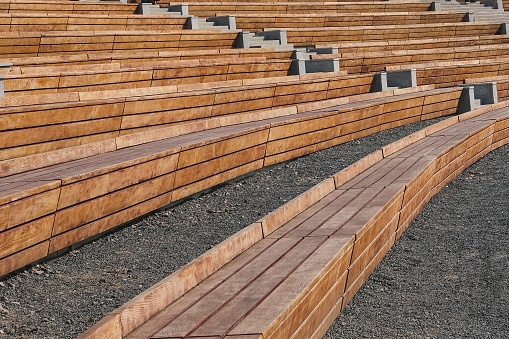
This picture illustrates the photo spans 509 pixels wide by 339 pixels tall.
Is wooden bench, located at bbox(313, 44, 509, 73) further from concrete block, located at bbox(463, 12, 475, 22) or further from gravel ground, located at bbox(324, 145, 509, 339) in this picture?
gravel ground, located at bbox(324, 145, 509, 339)

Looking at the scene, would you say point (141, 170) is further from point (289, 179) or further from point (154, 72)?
Answer: point (154, 72)

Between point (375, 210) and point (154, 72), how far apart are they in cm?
446

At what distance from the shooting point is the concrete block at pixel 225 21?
14.7 meters

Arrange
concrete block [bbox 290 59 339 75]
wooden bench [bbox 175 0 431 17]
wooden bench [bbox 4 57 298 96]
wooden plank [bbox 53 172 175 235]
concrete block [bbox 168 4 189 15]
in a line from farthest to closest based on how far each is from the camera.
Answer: wooden bench [bbox 175 0 431 17] < concrete block [bbox 168 4 189 15] < concrete block [bbox 290 59 339 75] < wooden bench [bbox 4 57 298 96] < wooden plank [bbox 53 172 175 235]

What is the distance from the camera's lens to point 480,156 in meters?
9.94

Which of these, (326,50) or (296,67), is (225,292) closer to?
(296,67)

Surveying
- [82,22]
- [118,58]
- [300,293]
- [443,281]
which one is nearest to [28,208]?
[300,293]

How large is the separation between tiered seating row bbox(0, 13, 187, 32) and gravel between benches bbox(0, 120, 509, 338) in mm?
4808

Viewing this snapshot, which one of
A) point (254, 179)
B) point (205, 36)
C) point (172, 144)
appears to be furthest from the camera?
point (205, 36)

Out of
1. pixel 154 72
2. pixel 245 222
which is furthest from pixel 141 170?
pixel 154 72

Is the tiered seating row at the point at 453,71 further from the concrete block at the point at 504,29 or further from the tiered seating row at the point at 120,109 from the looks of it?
the concrete block at the point at 504,29

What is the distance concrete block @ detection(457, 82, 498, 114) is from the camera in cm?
1269

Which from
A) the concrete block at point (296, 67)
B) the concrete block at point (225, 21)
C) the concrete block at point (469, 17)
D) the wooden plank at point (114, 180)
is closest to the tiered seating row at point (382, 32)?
the concrete block at point (469, 17)

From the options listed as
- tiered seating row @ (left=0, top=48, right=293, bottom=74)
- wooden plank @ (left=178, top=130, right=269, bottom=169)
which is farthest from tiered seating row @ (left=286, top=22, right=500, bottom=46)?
wooden plank @ (left=178, top=130, right=269, bottom=169)
